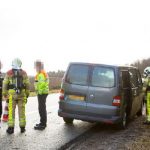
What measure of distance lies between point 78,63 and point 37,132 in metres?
2.32

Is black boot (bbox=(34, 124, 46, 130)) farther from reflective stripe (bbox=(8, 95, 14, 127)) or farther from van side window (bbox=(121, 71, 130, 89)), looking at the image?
van side window (bbox=(121, 71, 130, 89))

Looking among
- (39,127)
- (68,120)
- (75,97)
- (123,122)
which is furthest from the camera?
(68,120)

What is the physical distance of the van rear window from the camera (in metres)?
13.8

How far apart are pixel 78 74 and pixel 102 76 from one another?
64 cm

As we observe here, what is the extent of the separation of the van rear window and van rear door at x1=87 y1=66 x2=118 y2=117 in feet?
0.62

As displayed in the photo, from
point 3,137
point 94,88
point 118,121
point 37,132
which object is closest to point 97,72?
point 94,88

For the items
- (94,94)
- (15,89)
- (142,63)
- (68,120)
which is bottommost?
(142,63)

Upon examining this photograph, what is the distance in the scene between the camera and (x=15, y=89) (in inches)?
485

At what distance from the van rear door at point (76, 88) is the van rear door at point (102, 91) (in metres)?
0.16

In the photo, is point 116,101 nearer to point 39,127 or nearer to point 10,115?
point 39,127

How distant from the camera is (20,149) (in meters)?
10.3

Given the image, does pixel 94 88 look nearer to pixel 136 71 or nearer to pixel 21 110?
pixel 21 110

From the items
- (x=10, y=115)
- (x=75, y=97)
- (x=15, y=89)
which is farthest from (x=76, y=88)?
(x=10, y=115)

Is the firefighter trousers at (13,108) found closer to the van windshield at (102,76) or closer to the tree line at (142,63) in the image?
the van windshield at (102,76)
